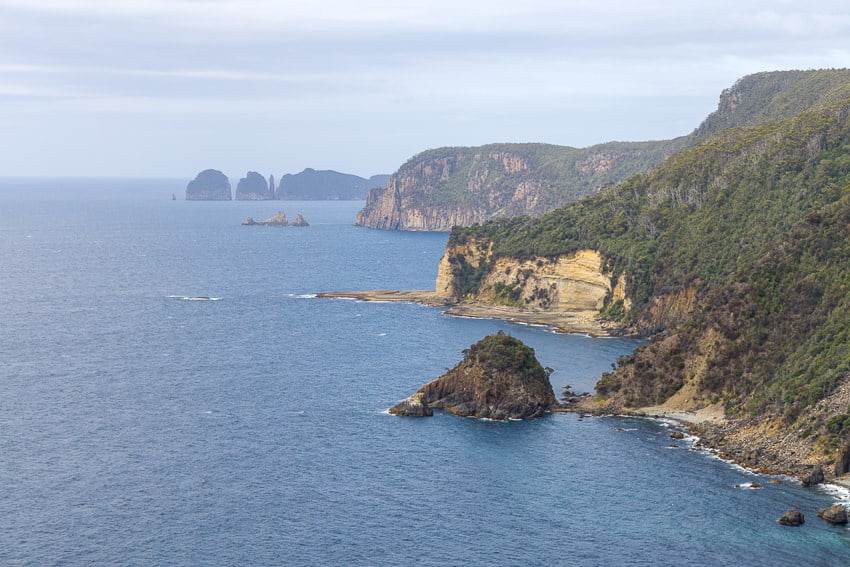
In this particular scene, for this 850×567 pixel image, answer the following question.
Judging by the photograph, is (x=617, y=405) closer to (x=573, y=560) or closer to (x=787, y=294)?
(x=787, y=294)

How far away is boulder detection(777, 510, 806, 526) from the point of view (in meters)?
82.1

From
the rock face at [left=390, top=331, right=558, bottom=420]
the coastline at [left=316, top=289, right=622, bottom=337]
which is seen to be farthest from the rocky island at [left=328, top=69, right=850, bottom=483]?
the rock face at [left=390, top=331, right=558, bottom=420]

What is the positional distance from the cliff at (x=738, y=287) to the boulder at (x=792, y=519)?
11.2m

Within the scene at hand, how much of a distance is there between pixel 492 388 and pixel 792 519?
4171 centimetres

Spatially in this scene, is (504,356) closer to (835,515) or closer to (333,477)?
(333,477)

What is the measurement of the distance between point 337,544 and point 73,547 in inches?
787

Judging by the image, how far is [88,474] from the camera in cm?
9400

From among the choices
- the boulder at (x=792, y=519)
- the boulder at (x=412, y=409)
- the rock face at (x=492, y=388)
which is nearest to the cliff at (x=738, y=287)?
the rock face at (x=492, y=388)

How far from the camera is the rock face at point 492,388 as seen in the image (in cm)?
Result: 11575

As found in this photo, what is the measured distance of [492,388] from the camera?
117 m

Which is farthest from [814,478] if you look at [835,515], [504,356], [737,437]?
[504,356]

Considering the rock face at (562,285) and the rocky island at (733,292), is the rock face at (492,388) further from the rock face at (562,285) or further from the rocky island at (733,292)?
the rock face at (562,285)

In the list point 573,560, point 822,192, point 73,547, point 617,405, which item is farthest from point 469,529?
point 822,192

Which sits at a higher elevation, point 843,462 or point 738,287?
point 738,287
